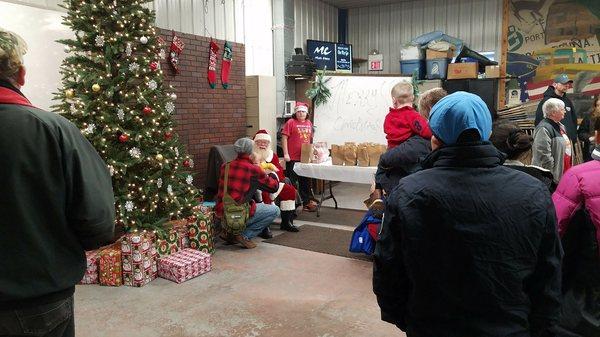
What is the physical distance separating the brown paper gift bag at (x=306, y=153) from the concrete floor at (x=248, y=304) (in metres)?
1.78

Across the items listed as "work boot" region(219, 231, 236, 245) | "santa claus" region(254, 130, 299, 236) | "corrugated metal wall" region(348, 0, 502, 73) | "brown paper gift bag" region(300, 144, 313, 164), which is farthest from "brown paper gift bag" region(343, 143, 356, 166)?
"corrugated metal wall" region(348, 0, 502, 73)

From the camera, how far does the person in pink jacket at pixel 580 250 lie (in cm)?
170

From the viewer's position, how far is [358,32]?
979 cm

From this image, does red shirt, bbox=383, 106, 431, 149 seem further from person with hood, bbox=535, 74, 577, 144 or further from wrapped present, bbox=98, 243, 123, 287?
person with hood, bbox=535, 74, 577, 144

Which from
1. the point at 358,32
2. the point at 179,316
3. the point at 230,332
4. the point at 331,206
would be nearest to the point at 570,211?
the point at 230,332

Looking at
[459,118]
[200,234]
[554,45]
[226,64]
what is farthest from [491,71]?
[459,118]

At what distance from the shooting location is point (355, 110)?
263 inches

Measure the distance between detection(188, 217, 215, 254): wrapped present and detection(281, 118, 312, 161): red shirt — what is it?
2.11 m

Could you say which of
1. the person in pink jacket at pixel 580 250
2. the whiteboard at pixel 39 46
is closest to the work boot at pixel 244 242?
→ the whiteboard at pixel 39 46

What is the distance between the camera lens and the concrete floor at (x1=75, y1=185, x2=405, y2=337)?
299cm

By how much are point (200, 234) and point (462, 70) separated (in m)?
5.40

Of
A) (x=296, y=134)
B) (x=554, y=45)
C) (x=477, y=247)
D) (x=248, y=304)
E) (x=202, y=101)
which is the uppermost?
(x=554, y=45)

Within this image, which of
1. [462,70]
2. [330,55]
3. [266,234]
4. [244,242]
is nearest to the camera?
[244,242]

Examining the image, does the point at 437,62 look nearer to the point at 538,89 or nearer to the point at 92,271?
the point at 538,89
